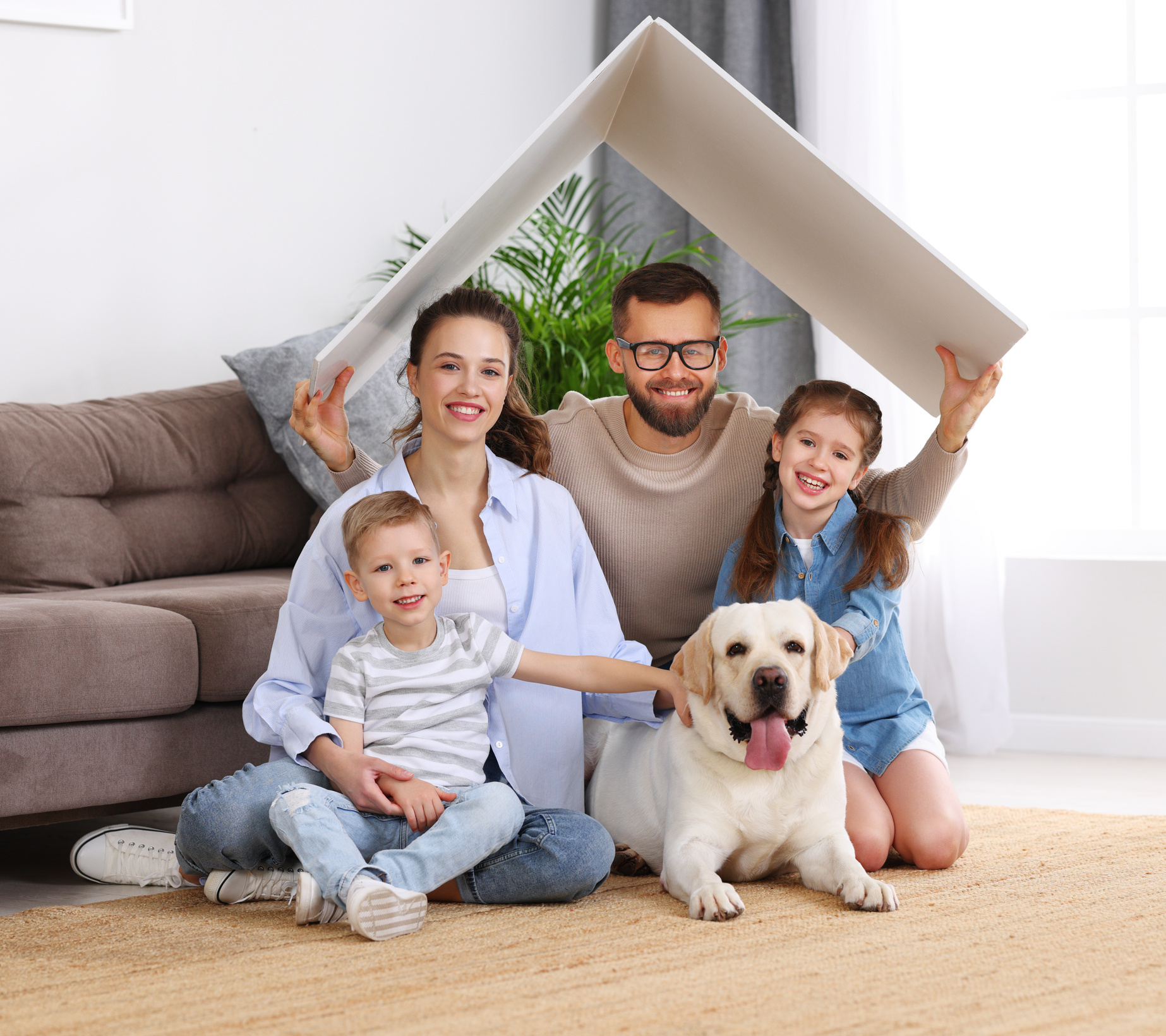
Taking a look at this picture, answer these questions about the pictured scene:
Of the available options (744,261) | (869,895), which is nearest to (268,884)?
(869,895)

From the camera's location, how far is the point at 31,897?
6.40 ft

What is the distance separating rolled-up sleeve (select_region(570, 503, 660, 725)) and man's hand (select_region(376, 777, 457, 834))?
1.33 feet

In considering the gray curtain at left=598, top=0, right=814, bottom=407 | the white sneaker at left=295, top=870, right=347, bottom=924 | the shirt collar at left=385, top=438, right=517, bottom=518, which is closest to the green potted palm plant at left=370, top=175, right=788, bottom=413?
the gray curtain at left=598, top=0, right=814, bottom=407

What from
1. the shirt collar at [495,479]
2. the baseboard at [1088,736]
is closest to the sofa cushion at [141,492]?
the shirt collar at [495,479]

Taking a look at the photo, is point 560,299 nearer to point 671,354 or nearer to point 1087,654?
point 671,354

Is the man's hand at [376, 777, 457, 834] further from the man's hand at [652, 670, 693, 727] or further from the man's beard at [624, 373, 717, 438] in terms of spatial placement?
the man's beard at [624, 373, 717, 438]

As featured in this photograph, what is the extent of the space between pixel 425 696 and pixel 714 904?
0.51 m

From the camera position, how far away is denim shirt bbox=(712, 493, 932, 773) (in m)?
2.00

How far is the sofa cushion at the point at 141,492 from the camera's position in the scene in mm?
2559

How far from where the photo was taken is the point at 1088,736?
3.42m

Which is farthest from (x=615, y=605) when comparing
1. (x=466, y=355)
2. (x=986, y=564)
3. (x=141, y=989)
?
(x=986, y=564)

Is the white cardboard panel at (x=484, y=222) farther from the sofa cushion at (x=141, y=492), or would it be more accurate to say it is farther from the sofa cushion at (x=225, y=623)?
the sofa cushion at (x=141, y=492)

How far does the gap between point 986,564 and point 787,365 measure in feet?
3.07

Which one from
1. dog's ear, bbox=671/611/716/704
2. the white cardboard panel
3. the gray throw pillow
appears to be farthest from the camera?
the gray throw pillow
